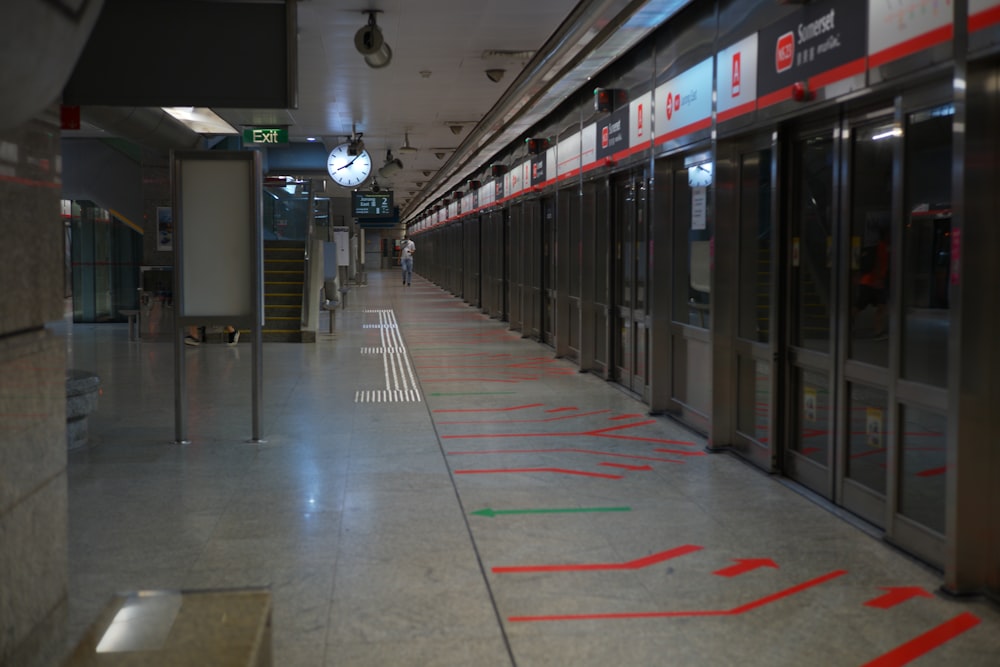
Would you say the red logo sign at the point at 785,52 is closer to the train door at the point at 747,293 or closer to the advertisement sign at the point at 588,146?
the train door at the point at 747,293

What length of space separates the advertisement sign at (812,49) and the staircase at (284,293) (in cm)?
946

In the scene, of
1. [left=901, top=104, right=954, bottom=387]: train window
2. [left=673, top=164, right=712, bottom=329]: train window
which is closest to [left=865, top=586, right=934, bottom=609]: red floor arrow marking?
[left=901, top=104, right=954, bottom=387]: train window

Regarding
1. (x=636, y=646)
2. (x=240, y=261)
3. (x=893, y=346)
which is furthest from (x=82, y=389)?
(x=893, y=346)

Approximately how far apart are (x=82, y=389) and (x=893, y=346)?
4849 mm

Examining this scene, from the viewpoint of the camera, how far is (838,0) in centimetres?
464

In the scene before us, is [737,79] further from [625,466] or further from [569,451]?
[569,451]

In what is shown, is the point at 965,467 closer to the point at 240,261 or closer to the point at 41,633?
the point at 41,633

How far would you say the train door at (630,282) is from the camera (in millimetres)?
8664

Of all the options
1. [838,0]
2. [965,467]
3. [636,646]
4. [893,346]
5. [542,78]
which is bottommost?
[636,646]

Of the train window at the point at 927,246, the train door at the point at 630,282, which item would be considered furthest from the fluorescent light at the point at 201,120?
the train window at the point at 927,246

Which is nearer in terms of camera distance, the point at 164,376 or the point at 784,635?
the point at 784,635

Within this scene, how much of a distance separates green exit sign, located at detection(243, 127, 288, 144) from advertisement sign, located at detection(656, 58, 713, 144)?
7.44 m

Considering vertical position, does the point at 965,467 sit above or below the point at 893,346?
below

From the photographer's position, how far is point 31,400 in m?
2.62
